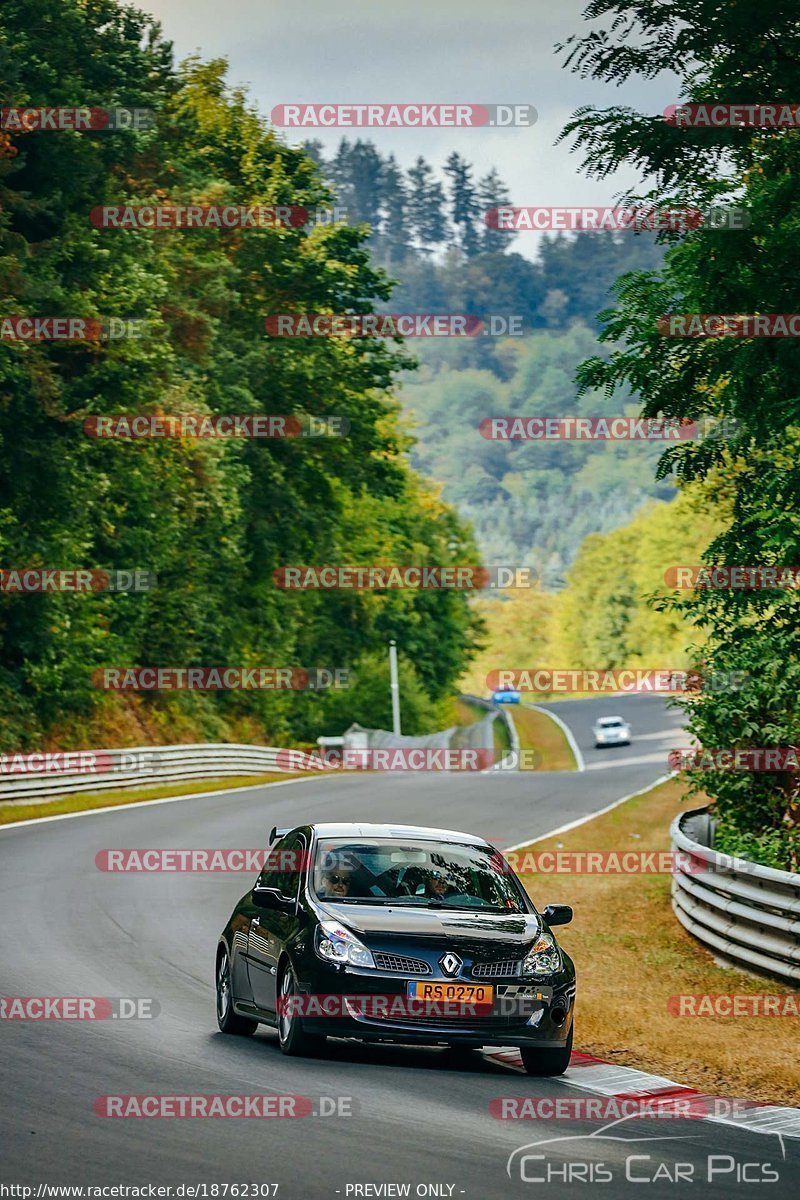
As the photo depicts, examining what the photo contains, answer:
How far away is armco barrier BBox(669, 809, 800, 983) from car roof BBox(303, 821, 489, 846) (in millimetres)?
3513

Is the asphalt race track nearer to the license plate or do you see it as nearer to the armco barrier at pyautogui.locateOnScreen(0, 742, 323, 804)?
the license plate

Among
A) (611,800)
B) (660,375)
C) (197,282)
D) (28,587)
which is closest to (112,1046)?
(660,375)

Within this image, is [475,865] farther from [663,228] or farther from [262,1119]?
[663,228]

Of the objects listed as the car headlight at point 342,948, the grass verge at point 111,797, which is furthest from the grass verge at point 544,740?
the car headlight at point 342,948

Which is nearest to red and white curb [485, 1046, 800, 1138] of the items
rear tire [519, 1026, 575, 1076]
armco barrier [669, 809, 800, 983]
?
rear tire [519, 1026, 575, 1076]

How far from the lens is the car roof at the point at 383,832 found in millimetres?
12000

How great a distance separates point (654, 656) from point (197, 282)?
119292mm

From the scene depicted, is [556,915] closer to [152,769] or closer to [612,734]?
[152,769]

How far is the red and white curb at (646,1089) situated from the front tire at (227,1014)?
1.67 metres

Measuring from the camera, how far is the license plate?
10.5m

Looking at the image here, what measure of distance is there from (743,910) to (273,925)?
6190mm

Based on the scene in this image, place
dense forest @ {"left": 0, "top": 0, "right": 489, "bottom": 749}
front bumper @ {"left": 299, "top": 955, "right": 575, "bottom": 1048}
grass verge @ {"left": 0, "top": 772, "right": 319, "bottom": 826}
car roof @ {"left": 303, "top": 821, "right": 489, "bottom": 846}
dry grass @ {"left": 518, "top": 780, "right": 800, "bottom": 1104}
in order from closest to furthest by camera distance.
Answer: front bumper @ {"left": 299, "top": 955, "right": 575, "bottom": 1048} < dry grass @ {"left": 518, "top": 780, "right": 800, "bottom": 1104} < car roof @ {"left": 303, "top": 821, "right": 489, "bottom": 846} < grass verge @ {"left": 0, "top": 772, "right": 319, "bottom": 826} < dense forest @ {"left": 0, "top": 0, "right": 489, "bottom": 749}

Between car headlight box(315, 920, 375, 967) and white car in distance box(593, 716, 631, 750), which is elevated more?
car headlight box(315, 920, 375, 967)

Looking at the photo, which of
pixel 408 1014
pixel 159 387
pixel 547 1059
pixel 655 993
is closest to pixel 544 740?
pixel 159 387
